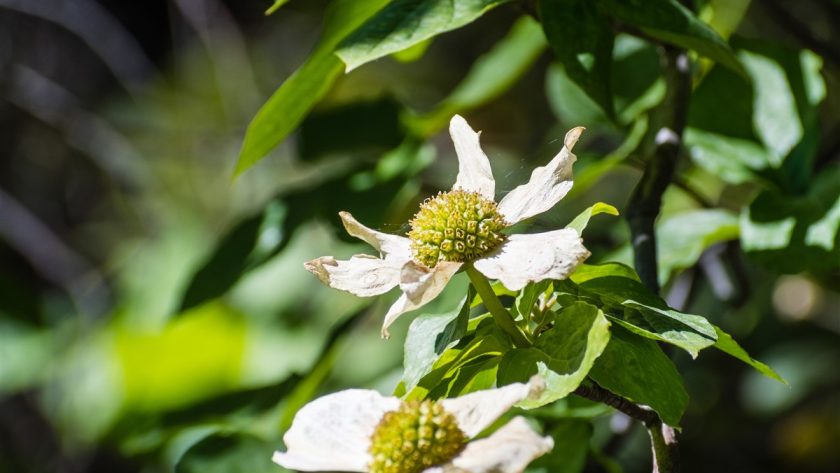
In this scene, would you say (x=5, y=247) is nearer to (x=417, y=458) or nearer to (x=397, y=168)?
(x=397, y=168)

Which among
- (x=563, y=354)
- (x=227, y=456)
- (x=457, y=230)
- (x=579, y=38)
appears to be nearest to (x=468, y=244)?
(x=457, y=230)

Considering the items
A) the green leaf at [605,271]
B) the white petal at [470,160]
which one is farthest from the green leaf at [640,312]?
the white petal at [470,160]

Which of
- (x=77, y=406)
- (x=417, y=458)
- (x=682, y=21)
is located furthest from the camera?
(x=77, y=406)

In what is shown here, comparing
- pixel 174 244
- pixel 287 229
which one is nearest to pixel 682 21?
pixel 287 229

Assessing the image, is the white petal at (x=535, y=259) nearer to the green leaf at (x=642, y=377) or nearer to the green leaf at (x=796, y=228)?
the green leaf at (x=642, y=377)

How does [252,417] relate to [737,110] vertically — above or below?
below

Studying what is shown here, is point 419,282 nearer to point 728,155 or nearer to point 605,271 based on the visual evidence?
point 605,271

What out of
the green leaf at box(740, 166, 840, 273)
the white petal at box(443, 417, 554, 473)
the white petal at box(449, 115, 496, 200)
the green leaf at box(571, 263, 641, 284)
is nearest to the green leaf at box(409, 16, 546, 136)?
the green leaf at box(740, 166, 840, 273)
